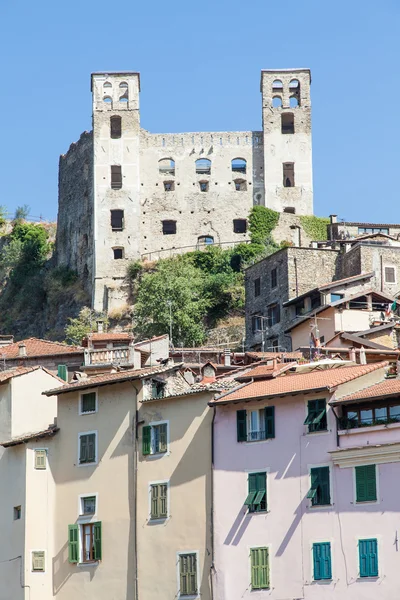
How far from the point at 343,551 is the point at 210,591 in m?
5.48

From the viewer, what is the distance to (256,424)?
172 ft

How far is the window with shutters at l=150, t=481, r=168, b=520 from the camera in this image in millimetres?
53438

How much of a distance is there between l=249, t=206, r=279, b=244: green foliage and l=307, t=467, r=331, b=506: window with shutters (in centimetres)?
5989

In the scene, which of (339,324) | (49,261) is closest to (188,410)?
(339,324)

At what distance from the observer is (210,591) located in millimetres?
51219

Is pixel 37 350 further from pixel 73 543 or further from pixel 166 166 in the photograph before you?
pixel 166 166

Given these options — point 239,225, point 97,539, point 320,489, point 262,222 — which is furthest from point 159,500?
point 239,225

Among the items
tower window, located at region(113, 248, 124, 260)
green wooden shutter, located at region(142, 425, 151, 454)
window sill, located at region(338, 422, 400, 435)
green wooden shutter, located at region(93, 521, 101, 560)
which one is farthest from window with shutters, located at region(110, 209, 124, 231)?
window sill, located at region(338, 422, 400, 435)

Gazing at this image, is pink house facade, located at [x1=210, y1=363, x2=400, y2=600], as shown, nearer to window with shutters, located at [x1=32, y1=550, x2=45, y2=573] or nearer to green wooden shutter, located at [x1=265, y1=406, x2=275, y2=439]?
green wooden shutter, located at [x1=265, y1=406, x2=275, y2=439]

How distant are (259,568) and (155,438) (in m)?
7.23

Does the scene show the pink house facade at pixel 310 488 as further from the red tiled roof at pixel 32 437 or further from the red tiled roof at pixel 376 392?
the red tiled roof at pixel 32 437

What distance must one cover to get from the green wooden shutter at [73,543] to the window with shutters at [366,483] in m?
12.1

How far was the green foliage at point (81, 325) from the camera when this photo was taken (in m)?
98.1

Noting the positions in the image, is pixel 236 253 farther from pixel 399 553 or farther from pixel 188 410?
pixel 399 553
